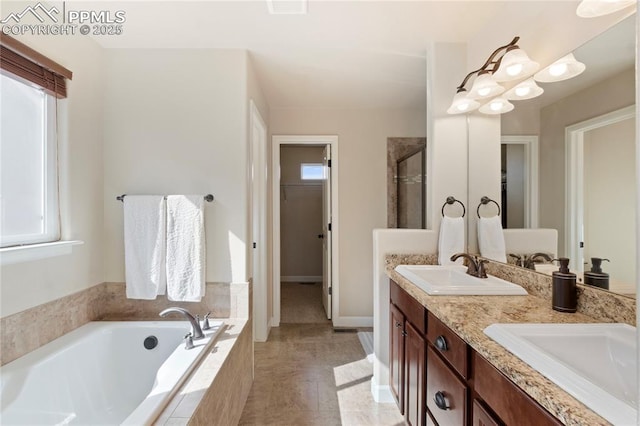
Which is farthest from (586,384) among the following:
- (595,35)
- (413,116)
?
(413,116)

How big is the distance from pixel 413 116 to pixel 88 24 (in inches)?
111

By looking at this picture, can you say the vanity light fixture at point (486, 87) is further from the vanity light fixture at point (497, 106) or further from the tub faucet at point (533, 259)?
the tub faucet at point (533, 259)

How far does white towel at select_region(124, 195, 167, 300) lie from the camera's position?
6.22 feet

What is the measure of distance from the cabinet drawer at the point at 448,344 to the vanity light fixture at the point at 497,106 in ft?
4.03

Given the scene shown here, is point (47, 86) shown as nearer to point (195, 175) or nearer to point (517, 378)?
point (195, 175)

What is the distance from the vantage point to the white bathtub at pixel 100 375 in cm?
124

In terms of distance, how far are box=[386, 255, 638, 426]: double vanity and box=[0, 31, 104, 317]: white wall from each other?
194cm

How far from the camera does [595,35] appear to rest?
3.68 feet

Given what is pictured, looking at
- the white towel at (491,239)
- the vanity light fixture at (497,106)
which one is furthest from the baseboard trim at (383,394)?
the vanity light fixture at (497,106)

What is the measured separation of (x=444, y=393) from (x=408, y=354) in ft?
1.37

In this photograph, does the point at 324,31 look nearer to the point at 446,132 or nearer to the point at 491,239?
the point at 446,132

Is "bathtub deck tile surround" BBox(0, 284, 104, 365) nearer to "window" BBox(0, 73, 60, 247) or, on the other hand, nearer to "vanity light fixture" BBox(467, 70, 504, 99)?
"window" BBox(0, 73, 60, 247)

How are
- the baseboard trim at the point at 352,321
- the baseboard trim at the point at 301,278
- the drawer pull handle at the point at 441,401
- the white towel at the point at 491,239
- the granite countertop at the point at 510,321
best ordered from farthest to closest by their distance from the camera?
the baseboard trim at the point at 301,278 → the baseboard trim at the point at 352,321 → the white towel at the point at 491,239 → the drawer pull handle at the point at 441,401 → the granite countertop at the point at 510,321

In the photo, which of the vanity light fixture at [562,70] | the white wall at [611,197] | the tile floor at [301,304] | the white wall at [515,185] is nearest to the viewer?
the white wall at [611,197]
